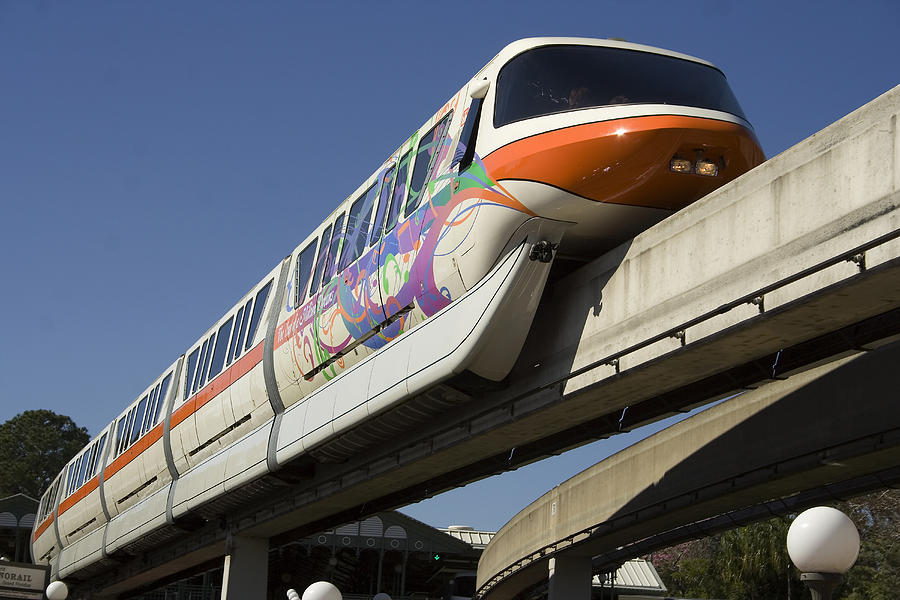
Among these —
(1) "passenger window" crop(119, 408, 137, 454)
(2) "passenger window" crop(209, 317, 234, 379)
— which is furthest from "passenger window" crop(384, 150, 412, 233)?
(1) "passenger window" crop(119, 408, 137, 454)

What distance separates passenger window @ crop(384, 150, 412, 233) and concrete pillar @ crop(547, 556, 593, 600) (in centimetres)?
1349

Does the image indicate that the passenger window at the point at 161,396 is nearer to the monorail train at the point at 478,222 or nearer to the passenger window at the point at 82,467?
the monorail train at the point at 478,222

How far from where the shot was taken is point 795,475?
586 inches

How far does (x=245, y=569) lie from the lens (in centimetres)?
2048

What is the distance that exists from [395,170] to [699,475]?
24.4ft

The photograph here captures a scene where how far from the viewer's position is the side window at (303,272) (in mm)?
15469

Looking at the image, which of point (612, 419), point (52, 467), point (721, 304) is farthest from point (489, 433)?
point (52, 467)

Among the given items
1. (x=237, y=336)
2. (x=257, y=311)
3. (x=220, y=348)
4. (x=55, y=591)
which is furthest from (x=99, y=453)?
(x=257, y=311)

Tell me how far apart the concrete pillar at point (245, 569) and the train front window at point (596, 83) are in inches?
519

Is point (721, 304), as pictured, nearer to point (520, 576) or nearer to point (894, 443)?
point (894, 443)

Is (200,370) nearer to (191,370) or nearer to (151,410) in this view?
(191,370)

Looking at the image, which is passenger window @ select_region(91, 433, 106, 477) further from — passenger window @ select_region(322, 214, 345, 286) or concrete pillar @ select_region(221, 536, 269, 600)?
passenger window @ select_region(322, 214, 345, 286)

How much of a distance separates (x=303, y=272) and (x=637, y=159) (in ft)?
25.4

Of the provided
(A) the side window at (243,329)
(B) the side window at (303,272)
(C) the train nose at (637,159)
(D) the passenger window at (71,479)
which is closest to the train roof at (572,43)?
(C) the train nose at (637,159)
